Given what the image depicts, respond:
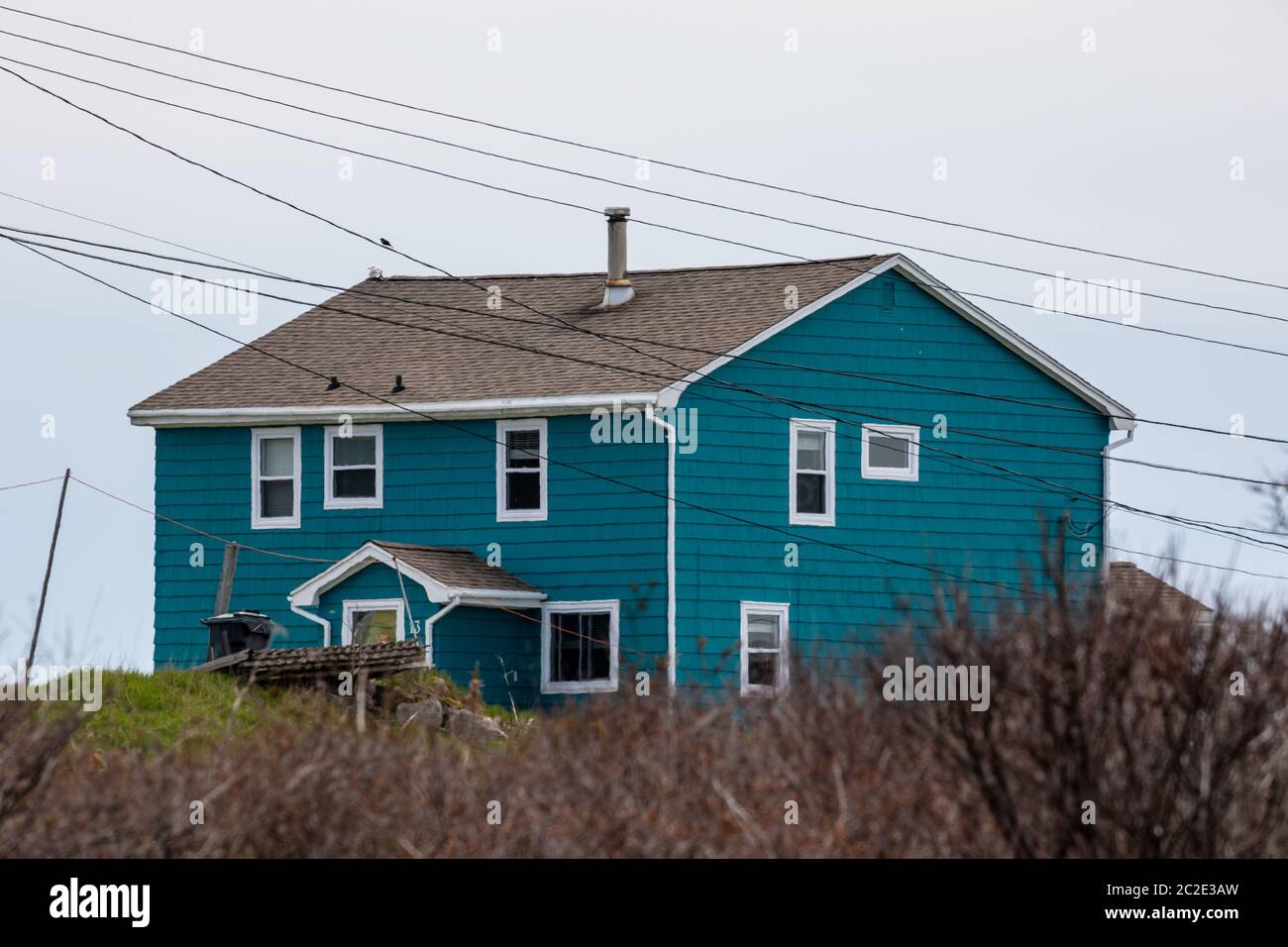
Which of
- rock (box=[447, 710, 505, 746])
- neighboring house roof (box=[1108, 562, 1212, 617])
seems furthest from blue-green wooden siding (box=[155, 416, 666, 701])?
neighboring house roof (box=[1108, 562, 1212, 617])

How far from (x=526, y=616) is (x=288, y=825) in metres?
15.3

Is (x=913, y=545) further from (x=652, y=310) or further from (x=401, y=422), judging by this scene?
(x=401, y=422)

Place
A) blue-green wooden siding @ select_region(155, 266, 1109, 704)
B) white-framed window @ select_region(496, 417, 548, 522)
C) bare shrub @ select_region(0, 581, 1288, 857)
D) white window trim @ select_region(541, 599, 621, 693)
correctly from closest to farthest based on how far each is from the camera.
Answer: bare shrub @ select_region(0, 581, 1288, 857) < white window trim @ select_region(541, 599, 621, 693) < blue-green wooden siding @ select_region(155, 266, 1109, 704) < white-framed window @ select_region(496, 417, 548, 522)

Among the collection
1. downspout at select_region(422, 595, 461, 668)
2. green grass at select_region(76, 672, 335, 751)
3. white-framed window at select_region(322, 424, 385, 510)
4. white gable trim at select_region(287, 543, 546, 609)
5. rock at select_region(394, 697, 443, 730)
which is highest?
white-framed window at select_region(322, 424, 385, 510)

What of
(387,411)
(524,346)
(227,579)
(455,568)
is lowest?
(227,579)

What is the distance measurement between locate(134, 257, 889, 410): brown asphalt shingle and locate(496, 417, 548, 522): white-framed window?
0.55 meters

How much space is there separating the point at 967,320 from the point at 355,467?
368 inches

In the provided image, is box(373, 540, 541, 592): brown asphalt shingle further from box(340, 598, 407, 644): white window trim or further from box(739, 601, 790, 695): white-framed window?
box(739, 601, 790, 695): white-framed window

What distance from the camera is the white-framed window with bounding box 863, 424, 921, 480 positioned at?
29.7m

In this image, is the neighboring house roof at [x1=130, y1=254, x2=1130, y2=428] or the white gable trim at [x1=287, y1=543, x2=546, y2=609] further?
the neighboring house roof at [x1=130, y1=254, x2=1130, y2=428]

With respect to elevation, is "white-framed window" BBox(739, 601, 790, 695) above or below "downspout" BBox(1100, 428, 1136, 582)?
below

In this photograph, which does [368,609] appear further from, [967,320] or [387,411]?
[967,320]

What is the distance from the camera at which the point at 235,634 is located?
25.8m

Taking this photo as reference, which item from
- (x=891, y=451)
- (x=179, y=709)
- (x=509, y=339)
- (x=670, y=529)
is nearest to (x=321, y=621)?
(x=670, y=529)
